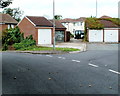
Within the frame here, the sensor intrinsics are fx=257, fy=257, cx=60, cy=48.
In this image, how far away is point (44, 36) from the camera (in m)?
40.8

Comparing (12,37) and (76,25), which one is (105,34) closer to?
(12,37)

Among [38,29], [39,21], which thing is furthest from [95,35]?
[38,29]

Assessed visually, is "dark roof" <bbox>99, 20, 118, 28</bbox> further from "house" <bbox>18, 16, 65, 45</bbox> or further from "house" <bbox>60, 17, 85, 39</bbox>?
"house" <bbox>60, 17, 85, 39</bbox>

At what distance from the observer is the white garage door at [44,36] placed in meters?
40.3

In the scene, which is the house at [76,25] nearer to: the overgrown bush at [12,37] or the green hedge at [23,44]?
the overgrown bush at [12,37]

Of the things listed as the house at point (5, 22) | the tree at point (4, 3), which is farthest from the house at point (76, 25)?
the tree at point (4, 3)

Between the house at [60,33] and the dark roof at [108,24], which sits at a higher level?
the dark roof at [108,24]

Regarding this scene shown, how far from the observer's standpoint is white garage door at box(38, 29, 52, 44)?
4034 cm

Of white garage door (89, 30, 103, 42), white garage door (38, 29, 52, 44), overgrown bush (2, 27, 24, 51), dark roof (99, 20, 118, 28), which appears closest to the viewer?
overgrown bush (2, 27, 24, 51)

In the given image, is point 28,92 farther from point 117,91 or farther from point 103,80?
point 103,80


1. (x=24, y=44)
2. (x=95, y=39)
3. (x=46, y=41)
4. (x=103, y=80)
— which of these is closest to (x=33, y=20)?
(x=46, y=41)

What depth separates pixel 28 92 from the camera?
24.2ft

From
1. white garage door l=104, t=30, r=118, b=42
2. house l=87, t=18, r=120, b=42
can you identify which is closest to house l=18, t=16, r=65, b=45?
house l=87, t=18, r=120, b=42

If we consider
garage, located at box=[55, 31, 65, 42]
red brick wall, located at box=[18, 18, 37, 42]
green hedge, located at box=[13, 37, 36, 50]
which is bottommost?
green hedge, located at box=[13, 37, 36, 50]
